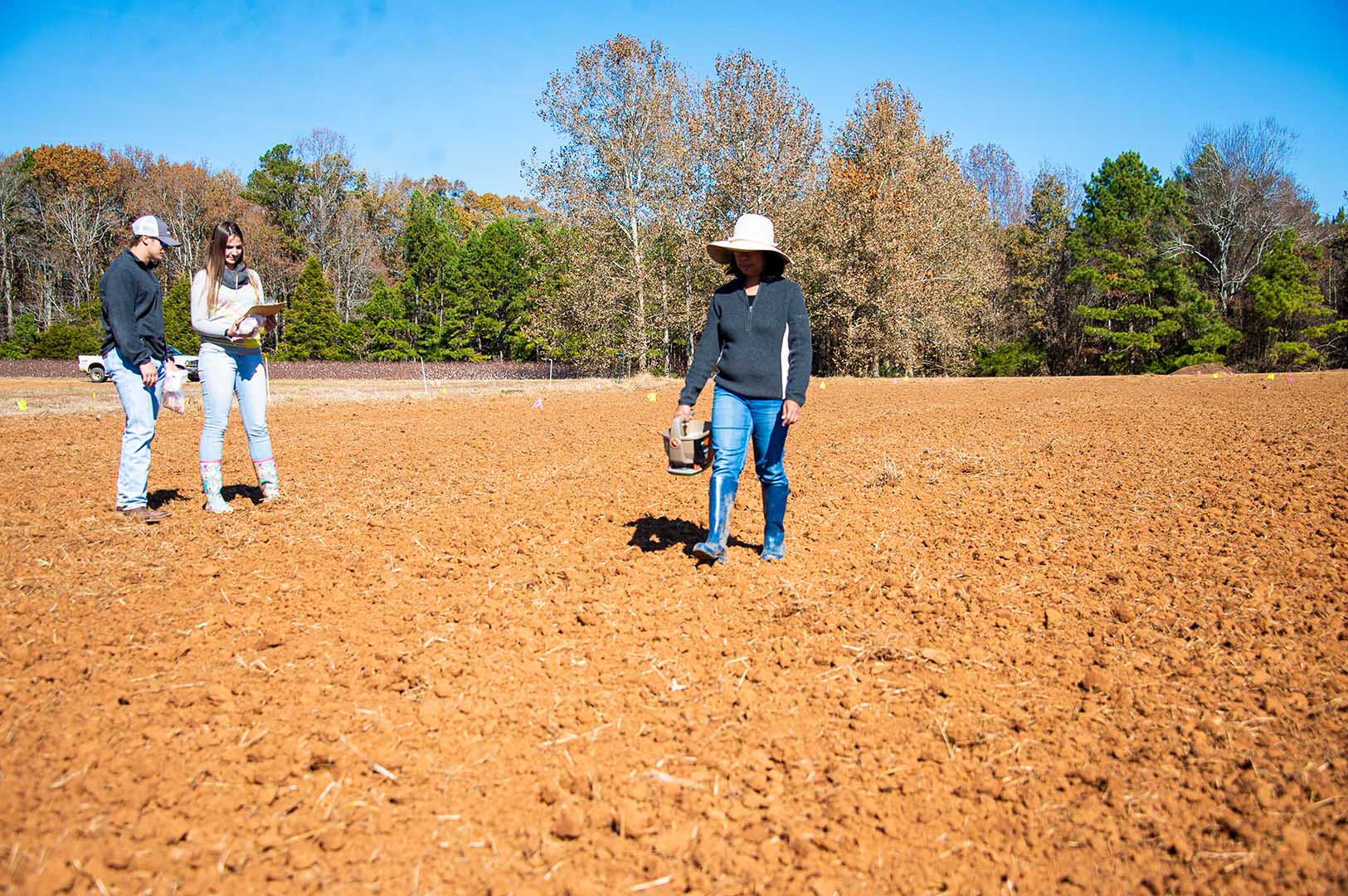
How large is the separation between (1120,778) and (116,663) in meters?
4.27

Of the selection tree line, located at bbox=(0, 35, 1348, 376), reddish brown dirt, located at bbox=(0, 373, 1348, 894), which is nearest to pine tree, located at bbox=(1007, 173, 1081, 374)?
tree line, located at bbox=(0, 35, 1348, 376)

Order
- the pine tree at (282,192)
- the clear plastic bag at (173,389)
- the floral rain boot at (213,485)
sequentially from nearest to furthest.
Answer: the clear plastic bag at (173,389) < the floral rain boot at (213,485) < the pine tree at (282,192)

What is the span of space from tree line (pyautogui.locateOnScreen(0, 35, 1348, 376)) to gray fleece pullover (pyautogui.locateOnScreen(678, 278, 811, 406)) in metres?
24.4

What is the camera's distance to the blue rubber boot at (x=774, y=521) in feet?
16.2

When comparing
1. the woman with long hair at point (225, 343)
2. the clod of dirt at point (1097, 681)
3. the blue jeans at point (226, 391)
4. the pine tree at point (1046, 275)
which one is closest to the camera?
the clod of dirt at point (1097, 681)

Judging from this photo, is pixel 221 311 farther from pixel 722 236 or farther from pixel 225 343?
pixel 722 236

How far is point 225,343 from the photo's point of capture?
607 centimetres

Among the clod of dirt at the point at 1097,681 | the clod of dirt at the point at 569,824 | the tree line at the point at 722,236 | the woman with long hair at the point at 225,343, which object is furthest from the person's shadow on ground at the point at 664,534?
the tree line at the point at 722,236

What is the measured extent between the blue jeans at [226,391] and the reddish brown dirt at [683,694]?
26.0 inches

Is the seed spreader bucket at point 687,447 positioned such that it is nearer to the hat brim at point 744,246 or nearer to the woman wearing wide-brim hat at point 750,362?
the woman wearing wide-brim hat at point 750,362

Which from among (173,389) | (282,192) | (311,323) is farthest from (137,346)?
(282,192)

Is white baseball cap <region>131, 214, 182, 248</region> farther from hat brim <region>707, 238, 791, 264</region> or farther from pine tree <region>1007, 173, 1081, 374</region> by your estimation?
pine tree <region>1007, 173, 1081, 374</region>

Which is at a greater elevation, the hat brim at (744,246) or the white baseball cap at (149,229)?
the white baseball cap at (149,229)

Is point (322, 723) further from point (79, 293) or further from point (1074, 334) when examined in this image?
point (79, 293)
